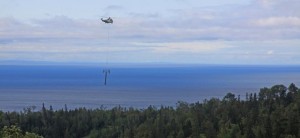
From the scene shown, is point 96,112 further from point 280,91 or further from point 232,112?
point 280,91

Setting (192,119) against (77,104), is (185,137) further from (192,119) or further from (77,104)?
(77,104)

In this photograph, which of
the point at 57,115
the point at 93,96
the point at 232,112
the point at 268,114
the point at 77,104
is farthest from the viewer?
the point at 93,96

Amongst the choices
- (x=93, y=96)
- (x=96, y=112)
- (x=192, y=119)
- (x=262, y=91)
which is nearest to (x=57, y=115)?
(x=96, y=112)

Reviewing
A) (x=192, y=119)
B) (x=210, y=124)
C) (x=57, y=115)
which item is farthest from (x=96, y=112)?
(x=210, y=124)

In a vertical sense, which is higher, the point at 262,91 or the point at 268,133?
the point at 262,91

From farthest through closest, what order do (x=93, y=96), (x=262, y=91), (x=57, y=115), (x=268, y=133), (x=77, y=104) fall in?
1. (x=93, y=96)
2. (x=77, y=104)
3. (x=57, y=115)
4. (x=262, y=91)
5. (x=268, y=133)

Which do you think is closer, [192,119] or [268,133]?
[268,133]
